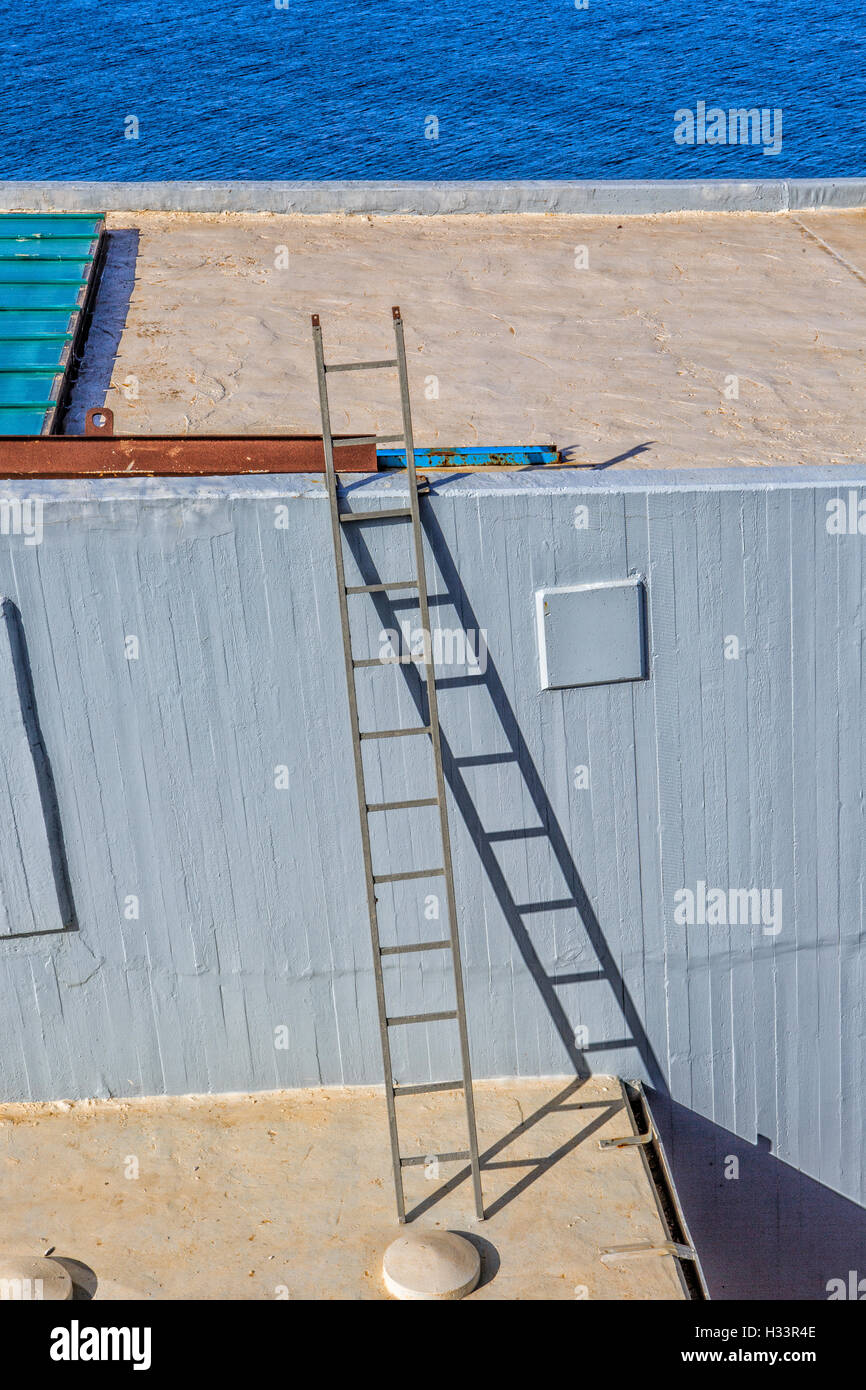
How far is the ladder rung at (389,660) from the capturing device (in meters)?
7.80

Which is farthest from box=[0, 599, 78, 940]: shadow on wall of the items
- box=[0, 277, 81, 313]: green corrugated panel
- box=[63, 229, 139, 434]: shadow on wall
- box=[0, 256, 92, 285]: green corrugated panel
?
box=[0, 256, 92, 285]: green corrugated panel

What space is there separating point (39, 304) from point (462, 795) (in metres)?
6.13

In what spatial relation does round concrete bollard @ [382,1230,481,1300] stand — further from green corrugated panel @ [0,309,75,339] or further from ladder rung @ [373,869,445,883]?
green corrugated panel @ [0,309,75,339]

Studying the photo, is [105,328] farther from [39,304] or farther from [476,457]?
[476,457]

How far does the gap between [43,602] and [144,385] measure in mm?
3234

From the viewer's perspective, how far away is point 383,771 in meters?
8.44

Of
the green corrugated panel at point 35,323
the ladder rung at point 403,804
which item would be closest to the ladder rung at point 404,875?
the ladder rung at point 403,804

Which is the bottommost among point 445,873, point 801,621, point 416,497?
point 445,873

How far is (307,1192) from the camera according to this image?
26.8ft

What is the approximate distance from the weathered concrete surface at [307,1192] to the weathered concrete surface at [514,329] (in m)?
4.41

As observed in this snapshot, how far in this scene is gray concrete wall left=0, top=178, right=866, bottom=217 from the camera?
1427cm

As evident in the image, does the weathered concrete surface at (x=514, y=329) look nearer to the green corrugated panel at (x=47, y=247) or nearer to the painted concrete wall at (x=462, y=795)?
the green corrugated panel at (x=47, y=247)
